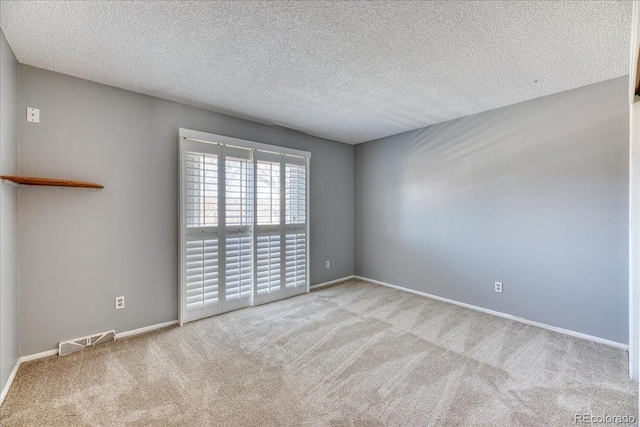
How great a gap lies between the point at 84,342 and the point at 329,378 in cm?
223

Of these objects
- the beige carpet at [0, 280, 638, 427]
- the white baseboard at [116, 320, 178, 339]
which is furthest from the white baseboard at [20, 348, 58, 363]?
the white baseboard at [116, 320, 178, 339]

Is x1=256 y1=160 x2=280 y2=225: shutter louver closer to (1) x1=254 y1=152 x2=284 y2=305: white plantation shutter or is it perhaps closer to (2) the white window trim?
(1) x1=254 y1=152 x2=284 y2=305: white plantation shutter

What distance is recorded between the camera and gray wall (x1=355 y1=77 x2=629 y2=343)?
8.43 feet

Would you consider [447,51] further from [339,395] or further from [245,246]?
[245,246]

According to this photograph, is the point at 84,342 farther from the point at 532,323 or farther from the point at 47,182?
the point at 532,323

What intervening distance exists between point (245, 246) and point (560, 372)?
126 inches

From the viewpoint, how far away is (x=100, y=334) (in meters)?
2.57

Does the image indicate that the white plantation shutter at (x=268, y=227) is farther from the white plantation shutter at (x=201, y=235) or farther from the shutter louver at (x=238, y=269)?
the white plantation shutter at (x=201, y=235)

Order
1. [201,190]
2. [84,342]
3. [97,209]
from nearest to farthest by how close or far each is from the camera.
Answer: [84,342], [97,209], [201,190]

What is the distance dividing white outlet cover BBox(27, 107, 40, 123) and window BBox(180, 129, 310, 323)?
110cm

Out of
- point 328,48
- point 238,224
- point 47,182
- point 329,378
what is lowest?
point 329,378

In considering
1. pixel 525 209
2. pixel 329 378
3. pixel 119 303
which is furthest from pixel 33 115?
pixel 525 209

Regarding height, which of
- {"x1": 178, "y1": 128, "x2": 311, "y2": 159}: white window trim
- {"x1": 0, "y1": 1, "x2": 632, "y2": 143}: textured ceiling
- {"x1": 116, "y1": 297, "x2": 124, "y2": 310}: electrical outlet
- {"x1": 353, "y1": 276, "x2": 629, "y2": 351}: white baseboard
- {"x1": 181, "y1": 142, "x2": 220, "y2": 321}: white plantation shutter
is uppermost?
{"x1": 0, "y1": 1, "x2": 632, "y2": 143}: textured ceiling

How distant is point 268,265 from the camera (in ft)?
12.1
